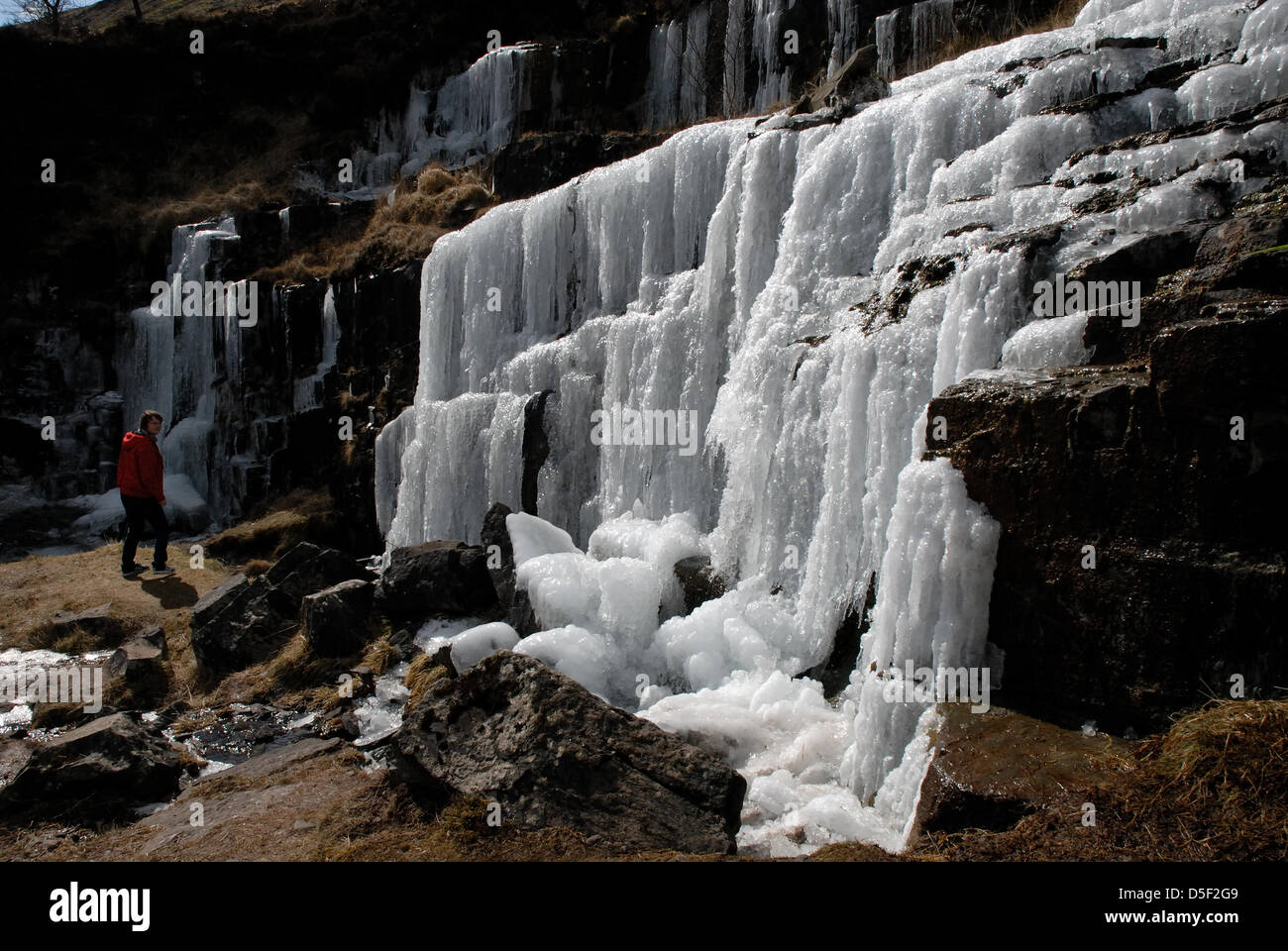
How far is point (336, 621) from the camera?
9188 millimetres

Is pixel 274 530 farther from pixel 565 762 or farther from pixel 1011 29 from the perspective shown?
pixel 1011 29

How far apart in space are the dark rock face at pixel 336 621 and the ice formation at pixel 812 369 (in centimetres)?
180

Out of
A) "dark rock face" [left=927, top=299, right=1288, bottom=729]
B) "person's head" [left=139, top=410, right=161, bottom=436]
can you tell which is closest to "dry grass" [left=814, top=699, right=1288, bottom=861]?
"dark rock face" [left=927, top=299, right=1288, bottom=729]

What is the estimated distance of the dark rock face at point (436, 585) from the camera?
32.2ft

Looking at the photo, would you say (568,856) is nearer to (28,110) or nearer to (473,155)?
(473,155)

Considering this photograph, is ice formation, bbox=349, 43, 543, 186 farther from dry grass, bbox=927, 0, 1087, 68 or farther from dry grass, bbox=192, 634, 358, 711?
dry grass, bbox=192, 634, 358, 711

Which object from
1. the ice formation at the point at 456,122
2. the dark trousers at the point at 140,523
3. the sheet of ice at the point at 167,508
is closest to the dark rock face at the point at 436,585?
the dark trousers at the point at 140,523

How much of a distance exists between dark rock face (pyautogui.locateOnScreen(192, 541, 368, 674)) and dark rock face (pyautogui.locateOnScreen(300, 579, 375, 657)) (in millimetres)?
336

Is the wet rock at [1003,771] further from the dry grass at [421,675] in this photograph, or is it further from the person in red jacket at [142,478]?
the person in red jacket at [142,478]

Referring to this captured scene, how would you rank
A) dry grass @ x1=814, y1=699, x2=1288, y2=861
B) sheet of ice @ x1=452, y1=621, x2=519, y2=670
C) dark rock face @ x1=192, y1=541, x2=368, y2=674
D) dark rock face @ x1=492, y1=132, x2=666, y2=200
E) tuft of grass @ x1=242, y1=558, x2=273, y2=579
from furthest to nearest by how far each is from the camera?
dark rock face @ x1=492, y1=132, x2=666, y2=200 → tuft of grass @ x1=242, y1=558, x2=273, y2=579 → dark rock face @ x1=192, y1=541, x2=368, y2=674 → sheet of ice @ x1=452, y1=621, x2=519, y2=670 → dry grass @ x1=814, y1=699, x2=1288, y2=861

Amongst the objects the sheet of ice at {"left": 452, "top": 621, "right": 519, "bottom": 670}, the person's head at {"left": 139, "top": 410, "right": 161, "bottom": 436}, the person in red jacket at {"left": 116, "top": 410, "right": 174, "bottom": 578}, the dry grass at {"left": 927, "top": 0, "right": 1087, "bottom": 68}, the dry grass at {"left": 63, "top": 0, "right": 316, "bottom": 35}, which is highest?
the dry grass at {"left": 63, "top": 0, "right": 316, "bottom": 35}

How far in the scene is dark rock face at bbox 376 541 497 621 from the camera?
982 cm

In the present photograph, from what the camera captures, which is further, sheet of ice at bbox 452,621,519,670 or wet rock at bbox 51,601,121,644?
wet rock at bbox 51,601,121,644

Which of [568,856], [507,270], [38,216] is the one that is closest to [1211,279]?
[568,856]
